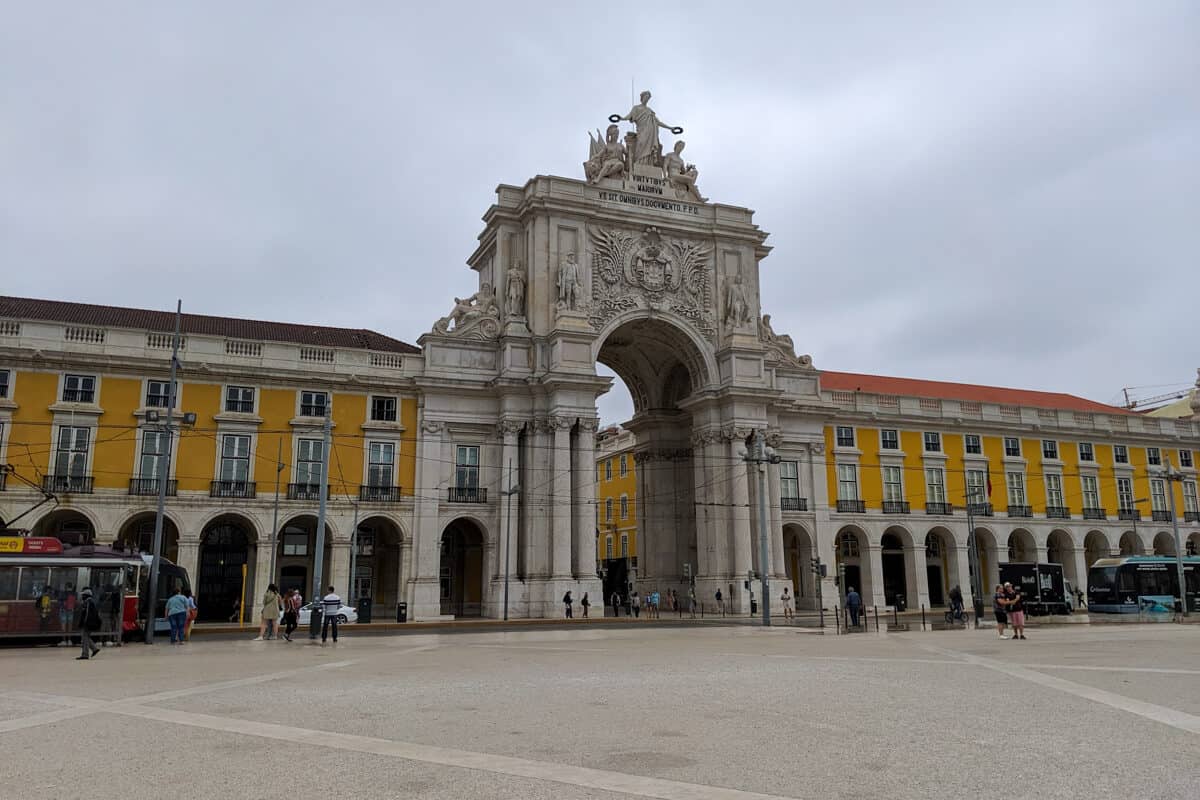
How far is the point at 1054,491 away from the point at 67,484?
59.1 metres

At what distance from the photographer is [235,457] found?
45.2 meters

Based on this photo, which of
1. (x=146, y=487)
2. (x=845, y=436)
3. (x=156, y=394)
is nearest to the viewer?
(x=146, y=487)

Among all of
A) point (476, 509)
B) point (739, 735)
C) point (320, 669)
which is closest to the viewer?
point (739, 735)

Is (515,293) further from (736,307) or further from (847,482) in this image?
(847,482)

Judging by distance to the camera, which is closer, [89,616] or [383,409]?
[89,616]

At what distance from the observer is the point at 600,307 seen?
167ft

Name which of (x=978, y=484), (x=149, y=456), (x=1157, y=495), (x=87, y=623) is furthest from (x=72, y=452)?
(x=1157, y=495)

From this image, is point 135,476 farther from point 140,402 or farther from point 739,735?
point 739,735

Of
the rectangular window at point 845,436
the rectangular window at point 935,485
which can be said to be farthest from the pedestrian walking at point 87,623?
the rectangular window at point 935,485

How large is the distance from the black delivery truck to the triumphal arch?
10981mm

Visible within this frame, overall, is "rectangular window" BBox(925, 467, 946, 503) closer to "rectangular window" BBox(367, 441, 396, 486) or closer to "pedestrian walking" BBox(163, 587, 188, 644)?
"rectangular window" BBox(367, 441, 396, 486)

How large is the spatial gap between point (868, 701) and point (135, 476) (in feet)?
129

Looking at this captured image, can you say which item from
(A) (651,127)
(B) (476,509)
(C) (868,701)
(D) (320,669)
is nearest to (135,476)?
(B) (476,509)

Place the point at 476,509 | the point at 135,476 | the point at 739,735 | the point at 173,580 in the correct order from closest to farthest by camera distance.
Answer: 1. the point at 739,735
2. the point at 173,580
3. the point at 135,476
4. the point at 476,509
